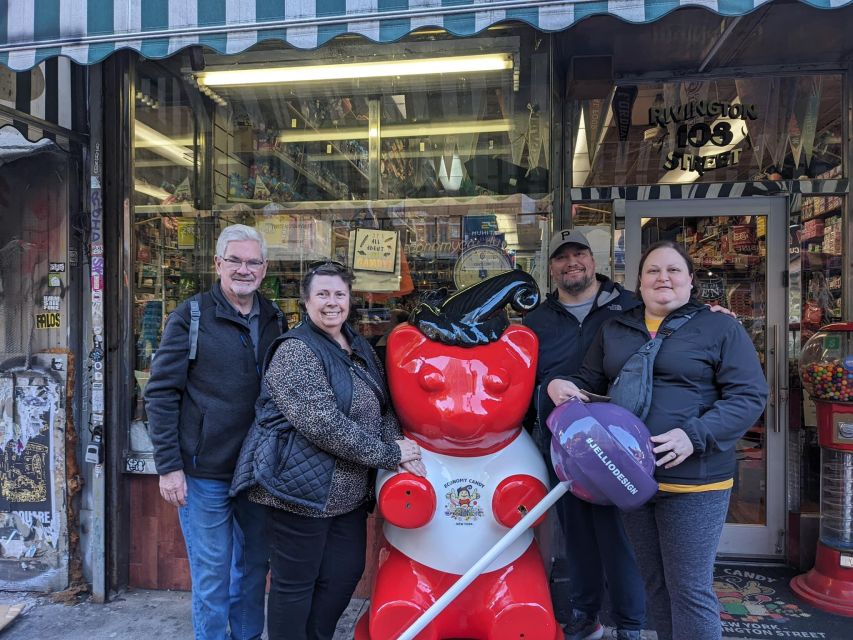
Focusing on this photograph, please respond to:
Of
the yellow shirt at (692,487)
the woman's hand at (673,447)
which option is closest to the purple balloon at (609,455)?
the woman's hand at (673,447)

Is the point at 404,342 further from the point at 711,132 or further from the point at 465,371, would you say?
the point at 711,132

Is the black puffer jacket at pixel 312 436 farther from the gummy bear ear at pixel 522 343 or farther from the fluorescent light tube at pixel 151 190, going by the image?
the fluorescent light tube at pixel 151 190

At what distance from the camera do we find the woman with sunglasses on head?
7.24 feet

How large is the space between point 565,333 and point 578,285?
0.24 meters

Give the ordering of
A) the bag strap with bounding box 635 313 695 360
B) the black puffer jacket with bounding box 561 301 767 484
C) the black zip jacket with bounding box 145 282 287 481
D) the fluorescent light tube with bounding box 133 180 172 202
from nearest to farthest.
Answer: the black puffer jacket with bounding box 561 301 767 484 < the bag strap with bounding box 635 313 695 360 < the black zip jacket with bounding box 145 282 287 481 < the fluorescent light tube with bounding box 133 180 172 202

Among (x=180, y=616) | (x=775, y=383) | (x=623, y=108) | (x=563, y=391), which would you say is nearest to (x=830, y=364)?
(x=775, y=383)

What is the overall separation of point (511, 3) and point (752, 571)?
3.51 meters

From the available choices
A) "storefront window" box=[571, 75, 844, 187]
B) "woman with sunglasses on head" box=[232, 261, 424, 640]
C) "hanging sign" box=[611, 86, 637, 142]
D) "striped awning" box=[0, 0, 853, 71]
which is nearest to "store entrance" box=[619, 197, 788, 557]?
"storefront window" box=[571, 75, 844, 187]

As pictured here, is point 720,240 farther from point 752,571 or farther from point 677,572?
point 677,572

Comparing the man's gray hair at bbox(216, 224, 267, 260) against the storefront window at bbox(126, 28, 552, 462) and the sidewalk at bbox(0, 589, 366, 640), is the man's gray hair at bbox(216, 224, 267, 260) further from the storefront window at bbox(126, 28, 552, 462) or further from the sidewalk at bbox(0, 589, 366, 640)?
the sidewalk at bbox(0, 589, 366, 640)

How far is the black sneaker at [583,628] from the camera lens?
9.44ft

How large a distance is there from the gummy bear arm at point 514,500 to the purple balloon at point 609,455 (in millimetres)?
259

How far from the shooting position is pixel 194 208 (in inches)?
164

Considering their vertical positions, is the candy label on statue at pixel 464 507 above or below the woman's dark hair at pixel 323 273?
below
